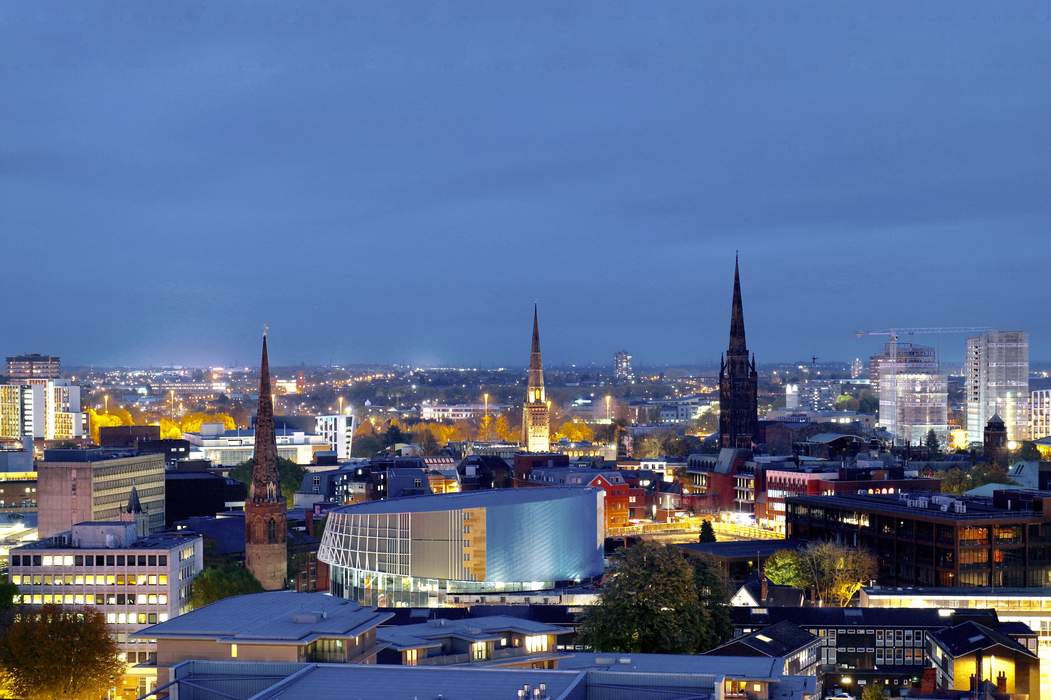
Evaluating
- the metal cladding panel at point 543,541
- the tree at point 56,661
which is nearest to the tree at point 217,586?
the metal cladding panel at point 543,541

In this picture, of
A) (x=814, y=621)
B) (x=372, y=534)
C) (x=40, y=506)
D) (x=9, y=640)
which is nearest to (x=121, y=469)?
(x=40, y=506)

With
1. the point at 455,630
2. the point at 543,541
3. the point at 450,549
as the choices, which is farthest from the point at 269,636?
the point at 543,541

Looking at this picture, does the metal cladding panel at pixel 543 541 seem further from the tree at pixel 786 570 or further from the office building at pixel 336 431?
the office building at pixel 336 431

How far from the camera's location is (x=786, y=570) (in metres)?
73.9

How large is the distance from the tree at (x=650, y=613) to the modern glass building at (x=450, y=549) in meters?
15.4

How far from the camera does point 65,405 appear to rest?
19712 centimetres

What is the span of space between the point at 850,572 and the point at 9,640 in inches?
1535

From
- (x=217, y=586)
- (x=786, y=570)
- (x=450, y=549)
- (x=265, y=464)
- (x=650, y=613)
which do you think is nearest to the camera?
(x=650, y=613)

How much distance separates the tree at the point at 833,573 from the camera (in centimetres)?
7181

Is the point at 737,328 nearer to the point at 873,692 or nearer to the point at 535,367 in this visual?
the point at 535,367

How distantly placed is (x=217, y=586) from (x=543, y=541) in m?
15.0

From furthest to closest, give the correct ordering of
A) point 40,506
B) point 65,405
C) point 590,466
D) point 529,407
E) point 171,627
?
point 65,405, point 529,407, point 590,466, point 40,506, point 171,627

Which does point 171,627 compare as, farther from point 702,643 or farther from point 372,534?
point 372,534

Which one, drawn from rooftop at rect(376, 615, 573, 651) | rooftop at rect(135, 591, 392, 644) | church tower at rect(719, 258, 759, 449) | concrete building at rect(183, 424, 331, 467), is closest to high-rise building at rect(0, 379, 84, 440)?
concrete building at rect(183, 424, 331, 467)
